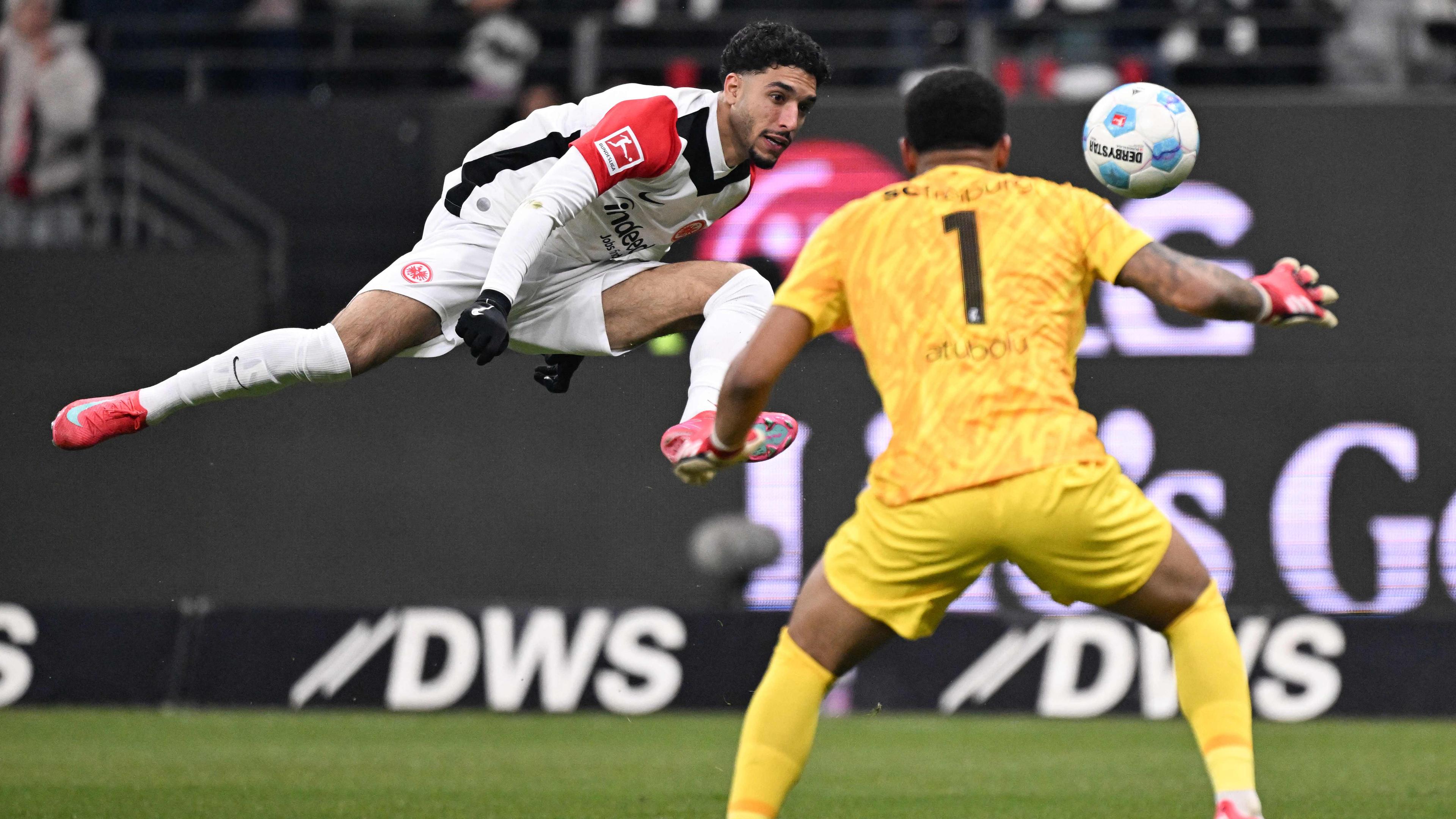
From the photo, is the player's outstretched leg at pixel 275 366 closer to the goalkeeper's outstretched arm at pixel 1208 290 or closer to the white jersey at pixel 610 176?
the white jersey at pixel 610 176

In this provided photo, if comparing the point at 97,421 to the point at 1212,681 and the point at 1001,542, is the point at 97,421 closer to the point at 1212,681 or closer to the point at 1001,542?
the point at 1001,542

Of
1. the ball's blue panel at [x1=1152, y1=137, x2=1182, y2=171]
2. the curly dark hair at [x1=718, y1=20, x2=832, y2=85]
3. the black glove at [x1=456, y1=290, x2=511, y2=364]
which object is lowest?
the black glove at [x1=456, y1=290, x2=511, y2=364]

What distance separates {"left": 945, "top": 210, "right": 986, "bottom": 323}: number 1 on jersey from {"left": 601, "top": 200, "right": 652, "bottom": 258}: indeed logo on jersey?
2359 millimetres

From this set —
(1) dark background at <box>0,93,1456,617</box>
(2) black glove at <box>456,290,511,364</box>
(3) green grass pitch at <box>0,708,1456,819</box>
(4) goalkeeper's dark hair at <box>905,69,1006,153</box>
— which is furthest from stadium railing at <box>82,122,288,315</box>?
(4) goalkeeper's dark hair at <box>905,69,1006,153</box>

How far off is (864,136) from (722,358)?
5052mm

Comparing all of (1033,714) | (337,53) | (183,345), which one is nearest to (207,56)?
(337,53)

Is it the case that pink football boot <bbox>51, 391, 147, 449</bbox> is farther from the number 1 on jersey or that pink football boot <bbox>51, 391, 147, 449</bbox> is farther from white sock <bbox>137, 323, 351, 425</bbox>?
the number 1 on jersey

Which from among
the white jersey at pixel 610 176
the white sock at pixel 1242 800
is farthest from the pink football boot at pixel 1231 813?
the white jersey at pixel 610 176

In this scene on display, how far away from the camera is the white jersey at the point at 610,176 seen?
6574 mm

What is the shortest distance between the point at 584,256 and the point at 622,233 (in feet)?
0.61

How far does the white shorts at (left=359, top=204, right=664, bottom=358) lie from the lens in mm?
7000

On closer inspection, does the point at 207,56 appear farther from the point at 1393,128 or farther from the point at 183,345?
the point at 1393,128

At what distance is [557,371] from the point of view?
7.29m

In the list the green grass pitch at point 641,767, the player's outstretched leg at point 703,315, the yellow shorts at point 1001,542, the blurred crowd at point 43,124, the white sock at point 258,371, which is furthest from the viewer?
the blurred crowd at point 43,124
